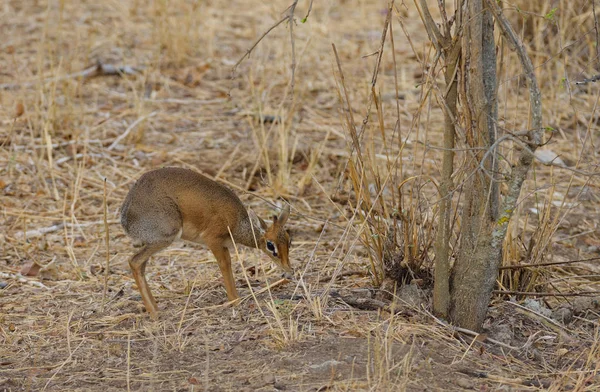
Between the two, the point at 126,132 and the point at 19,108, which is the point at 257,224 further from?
the point at 19,108

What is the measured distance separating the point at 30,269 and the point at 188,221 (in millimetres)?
1237

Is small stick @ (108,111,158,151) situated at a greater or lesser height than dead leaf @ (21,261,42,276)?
greater

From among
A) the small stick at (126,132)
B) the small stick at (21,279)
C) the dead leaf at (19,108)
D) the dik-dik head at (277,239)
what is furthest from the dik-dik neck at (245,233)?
the dead leaf at (19,108)

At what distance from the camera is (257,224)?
198 inches

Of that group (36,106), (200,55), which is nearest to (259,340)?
(36,106)

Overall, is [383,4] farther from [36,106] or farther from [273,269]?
[273,269]

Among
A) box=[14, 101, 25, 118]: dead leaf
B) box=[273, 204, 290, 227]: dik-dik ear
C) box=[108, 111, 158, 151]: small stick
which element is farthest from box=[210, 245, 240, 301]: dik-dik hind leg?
box=[14, 101, 25, 118]: dead leaf

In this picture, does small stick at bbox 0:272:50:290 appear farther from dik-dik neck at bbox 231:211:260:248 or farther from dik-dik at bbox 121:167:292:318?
dik-dik neck at bbox 231:211:260:248

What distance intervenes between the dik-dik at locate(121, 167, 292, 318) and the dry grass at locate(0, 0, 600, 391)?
184 millimetres

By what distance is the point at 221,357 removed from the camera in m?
4.19

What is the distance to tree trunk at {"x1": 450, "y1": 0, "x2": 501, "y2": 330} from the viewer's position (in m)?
3.97

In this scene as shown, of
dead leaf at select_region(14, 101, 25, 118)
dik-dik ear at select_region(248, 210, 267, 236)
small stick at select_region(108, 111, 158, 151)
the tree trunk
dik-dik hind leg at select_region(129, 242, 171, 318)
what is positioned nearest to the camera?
the tree trunk

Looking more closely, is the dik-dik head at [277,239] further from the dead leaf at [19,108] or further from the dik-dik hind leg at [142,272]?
the dead leaf at [19,108]

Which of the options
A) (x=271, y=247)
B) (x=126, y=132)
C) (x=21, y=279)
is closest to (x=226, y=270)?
(x=271, y=247)
